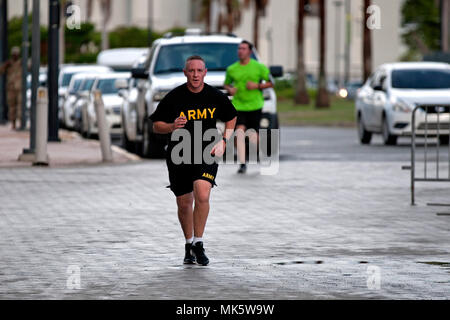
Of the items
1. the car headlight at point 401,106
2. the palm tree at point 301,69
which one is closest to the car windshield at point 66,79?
the car headlight at point 401,106

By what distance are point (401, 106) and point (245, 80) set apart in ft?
26.9

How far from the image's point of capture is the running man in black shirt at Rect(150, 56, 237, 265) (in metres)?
10.9

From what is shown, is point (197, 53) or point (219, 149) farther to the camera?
point (197, 53)

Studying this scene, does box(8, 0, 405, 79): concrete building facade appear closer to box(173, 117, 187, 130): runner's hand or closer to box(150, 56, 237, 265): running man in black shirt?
box(150, 56, 237, 265): running man in black shirt

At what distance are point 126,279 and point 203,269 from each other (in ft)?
2.68

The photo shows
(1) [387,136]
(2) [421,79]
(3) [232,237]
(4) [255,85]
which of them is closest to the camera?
(3) [232,237]

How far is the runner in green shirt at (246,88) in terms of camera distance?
20.2 meters

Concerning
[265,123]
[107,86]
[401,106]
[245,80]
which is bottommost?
[265,123]

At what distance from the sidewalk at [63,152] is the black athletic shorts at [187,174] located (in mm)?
10922

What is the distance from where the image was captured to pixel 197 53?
24.5 metres

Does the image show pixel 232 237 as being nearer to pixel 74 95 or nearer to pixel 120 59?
pixel 74 95

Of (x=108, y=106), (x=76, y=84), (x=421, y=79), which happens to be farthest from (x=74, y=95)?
(x=421, y=79)
